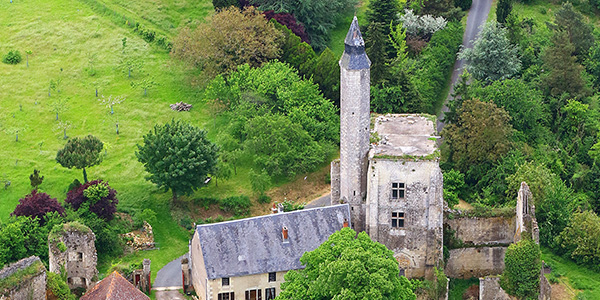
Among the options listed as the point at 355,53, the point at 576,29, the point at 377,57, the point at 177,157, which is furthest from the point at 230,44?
the point at 576,29

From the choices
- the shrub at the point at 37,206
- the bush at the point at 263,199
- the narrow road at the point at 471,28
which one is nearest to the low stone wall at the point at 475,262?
the bush at the point at 263,199

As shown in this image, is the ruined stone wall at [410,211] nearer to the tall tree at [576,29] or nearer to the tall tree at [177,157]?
the tall tree at [177,157]

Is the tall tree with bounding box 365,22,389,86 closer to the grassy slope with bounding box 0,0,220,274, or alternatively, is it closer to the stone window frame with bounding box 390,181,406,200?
the grassy slope with bounding box 0,0,220,274

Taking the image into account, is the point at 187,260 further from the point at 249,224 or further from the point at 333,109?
the point at 333,109

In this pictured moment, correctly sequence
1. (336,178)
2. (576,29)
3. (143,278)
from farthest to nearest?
(576,29), (336,178), (143,278)

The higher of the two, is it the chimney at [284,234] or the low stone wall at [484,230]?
the chimney at [284,234]

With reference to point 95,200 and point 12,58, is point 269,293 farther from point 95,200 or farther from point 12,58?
point 12,58
